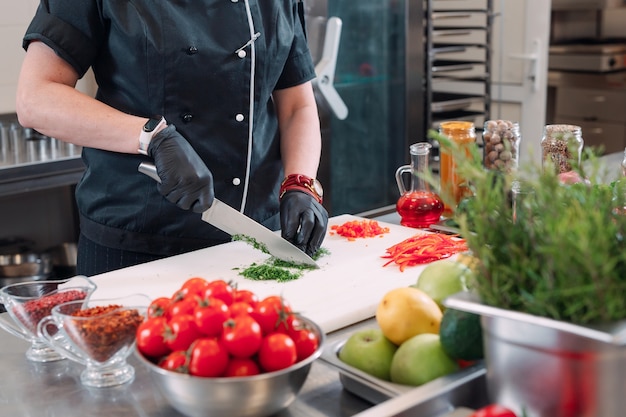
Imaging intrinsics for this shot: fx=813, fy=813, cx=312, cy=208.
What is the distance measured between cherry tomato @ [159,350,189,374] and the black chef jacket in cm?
87

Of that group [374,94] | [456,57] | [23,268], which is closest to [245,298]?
[23,268]

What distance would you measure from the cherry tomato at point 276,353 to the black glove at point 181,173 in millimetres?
652

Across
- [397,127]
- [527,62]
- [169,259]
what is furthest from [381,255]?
[527,62]

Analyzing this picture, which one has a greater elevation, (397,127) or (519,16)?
(519,16)

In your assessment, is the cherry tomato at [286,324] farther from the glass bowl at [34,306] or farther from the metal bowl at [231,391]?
the glass bowl at [34,306]

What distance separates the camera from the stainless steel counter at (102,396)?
0.96m

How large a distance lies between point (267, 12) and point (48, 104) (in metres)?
0.52

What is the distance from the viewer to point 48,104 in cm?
158

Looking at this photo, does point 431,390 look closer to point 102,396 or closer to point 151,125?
point 102,396

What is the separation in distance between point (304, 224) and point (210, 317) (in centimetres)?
73

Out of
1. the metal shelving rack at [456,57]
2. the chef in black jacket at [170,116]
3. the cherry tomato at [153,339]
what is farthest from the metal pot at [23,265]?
the cherry tomato at [153,339]

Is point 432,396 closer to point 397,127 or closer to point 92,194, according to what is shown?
point 92,194

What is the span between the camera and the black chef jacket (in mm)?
1631

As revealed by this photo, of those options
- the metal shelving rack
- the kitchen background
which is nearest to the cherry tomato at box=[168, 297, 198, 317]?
the kitchen background
